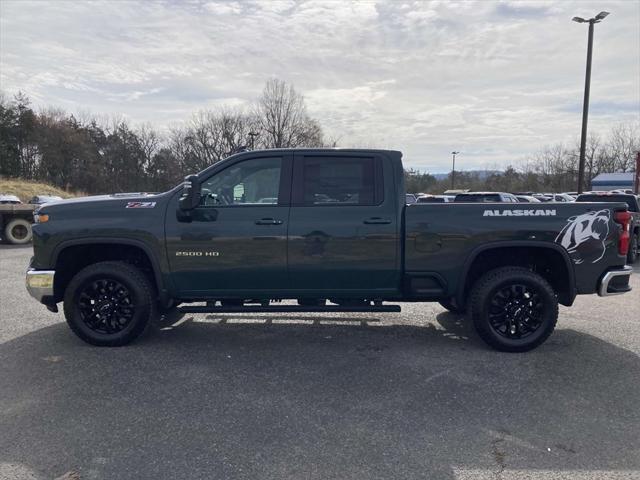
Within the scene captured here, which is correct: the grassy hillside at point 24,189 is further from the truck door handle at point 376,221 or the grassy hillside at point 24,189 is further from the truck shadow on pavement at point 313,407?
the truck door handle at point 376,221

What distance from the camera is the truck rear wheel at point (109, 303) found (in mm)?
4750

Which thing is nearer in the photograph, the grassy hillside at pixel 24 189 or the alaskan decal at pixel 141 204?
the alaskan decal at pixel 141 204

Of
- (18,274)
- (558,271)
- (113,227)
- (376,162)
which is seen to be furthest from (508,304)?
(18,274)

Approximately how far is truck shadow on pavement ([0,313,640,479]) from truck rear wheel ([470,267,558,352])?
178mm

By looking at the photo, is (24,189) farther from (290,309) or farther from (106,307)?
(290,309)

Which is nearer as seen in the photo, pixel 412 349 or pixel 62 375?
pixel 62 375

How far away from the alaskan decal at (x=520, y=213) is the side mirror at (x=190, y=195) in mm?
2836

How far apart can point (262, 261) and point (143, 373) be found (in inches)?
Result: 58.6

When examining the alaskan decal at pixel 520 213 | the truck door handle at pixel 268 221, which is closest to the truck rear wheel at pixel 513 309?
the alaskan decal at pixel 520 213

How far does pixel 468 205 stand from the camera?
4684 millimetres

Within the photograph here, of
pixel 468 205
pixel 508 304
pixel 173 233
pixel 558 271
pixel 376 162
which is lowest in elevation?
pixel 508 304

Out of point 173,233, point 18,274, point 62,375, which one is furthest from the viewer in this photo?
point 18,274

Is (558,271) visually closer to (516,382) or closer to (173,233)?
(516,382)

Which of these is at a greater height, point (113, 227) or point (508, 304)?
point (113, 227)
